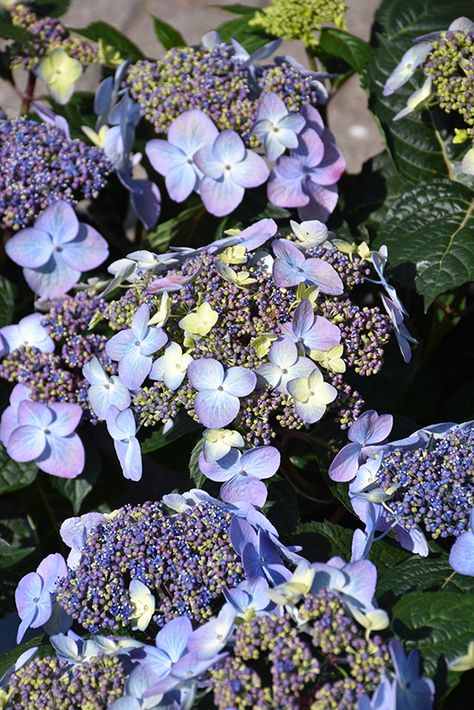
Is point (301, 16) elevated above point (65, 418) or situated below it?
above

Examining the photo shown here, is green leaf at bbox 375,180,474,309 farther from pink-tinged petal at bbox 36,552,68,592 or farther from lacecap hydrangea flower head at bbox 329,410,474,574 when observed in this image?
pink-tinged petal at bbox 36,552,68,592

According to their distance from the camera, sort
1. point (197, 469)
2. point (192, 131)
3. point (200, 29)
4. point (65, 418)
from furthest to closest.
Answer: point (200, 29) < point (192, 131) < point (65, 418) < point (197, 469)

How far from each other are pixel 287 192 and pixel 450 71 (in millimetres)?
343

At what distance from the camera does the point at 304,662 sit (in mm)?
1085

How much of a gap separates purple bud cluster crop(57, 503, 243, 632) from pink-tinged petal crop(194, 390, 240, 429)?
0.13 m

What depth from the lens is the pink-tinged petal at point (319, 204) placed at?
191cm

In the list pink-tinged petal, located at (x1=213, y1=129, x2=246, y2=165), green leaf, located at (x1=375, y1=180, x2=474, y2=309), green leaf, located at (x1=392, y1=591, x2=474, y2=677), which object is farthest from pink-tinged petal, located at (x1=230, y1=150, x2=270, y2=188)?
green leaf, located at (x1=392, y1=591, x2=474, y2=677)

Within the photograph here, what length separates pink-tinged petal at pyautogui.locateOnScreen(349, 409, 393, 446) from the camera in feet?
4.74

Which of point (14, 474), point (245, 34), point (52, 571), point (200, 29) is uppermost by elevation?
point (245, 34)

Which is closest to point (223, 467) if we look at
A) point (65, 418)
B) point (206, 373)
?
→ point (206, 373)

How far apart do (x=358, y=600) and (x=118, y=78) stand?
1.18m

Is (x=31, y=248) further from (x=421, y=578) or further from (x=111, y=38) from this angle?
(x=421, y=578)

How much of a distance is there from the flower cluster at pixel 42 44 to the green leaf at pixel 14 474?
2.63ft

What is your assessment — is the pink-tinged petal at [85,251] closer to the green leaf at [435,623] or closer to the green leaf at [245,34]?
the green leaf at [245,34]
